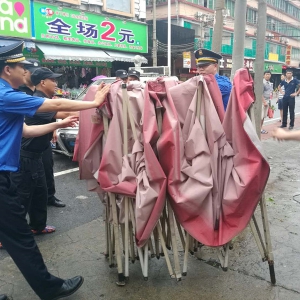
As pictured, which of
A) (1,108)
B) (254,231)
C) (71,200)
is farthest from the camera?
(71,200)

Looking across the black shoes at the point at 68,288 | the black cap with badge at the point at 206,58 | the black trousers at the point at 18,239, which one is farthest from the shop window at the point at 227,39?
the black trousers at the point at 18,239

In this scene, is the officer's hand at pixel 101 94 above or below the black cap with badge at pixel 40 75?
below

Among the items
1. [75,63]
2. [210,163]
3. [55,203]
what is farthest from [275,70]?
[210,163]

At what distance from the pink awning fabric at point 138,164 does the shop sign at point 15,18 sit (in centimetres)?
1122

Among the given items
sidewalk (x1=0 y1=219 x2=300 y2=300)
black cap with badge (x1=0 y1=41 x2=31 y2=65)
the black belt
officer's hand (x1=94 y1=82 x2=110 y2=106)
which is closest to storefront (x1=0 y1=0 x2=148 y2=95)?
the black belt

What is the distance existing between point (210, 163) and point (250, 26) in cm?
4154

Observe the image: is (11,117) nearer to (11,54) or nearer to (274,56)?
(11,54)

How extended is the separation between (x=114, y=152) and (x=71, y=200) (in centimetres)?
270

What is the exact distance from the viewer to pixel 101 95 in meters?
2.68

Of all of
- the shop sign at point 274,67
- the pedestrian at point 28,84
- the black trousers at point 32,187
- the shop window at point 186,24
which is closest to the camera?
the black trousers at point 32,187

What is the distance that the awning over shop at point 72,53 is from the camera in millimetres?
13683

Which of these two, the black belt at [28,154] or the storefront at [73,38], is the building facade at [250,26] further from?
the black belt at [28,154]

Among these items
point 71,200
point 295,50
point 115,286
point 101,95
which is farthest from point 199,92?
point 295,50

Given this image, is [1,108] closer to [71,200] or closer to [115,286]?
[115,286]
